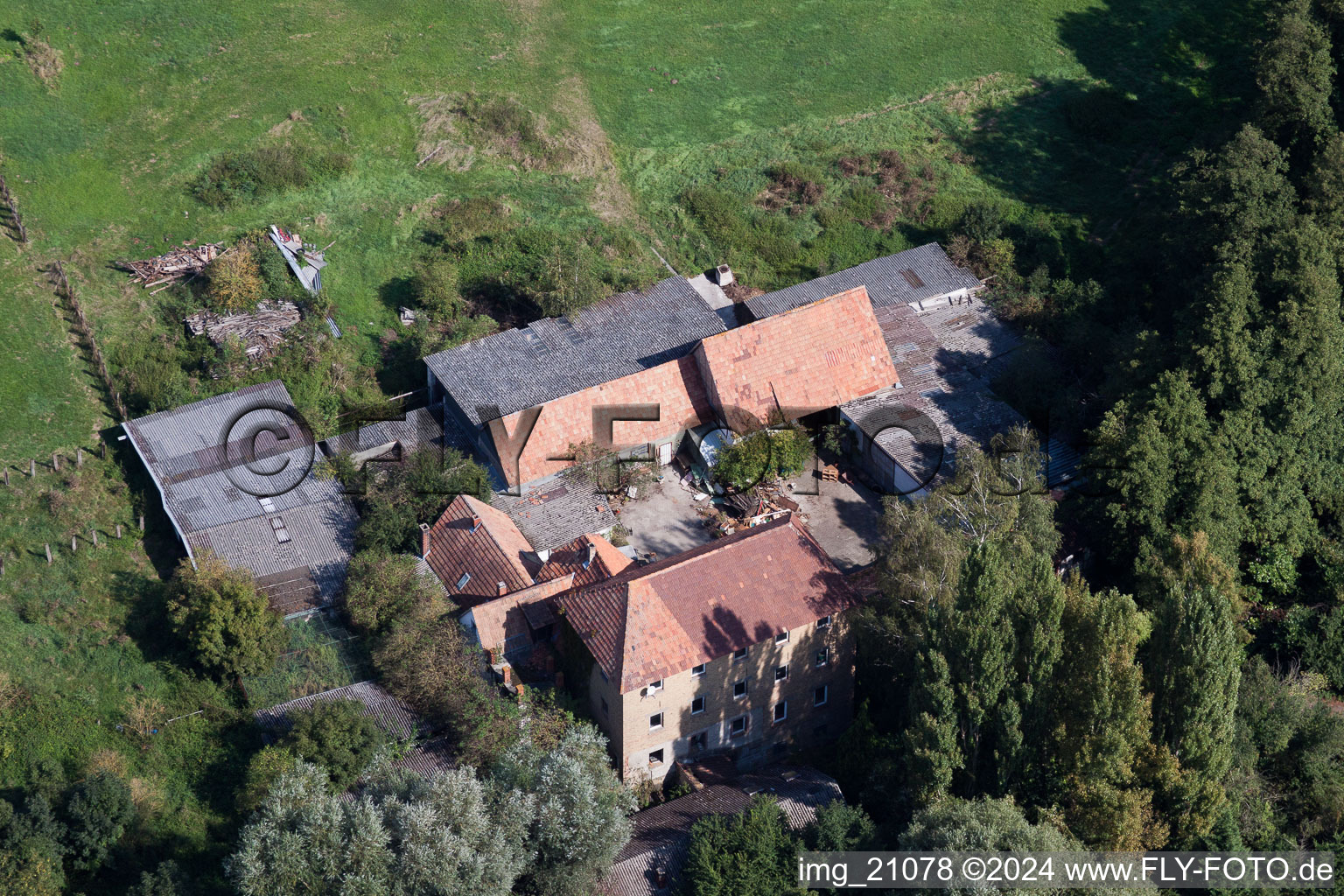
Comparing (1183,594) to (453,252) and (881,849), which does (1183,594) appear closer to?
(881,849)

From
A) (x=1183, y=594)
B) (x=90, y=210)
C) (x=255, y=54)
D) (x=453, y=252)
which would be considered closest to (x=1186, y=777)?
(x=1183, y=594)

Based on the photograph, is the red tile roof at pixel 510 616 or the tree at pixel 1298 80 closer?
the red tile roof at pixel 510 616

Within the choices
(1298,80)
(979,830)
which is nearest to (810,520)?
(979,830)

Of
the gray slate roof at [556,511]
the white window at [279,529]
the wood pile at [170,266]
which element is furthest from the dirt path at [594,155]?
the white window at [279,529]

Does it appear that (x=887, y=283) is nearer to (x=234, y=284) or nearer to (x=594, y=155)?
(x=594, y=155)

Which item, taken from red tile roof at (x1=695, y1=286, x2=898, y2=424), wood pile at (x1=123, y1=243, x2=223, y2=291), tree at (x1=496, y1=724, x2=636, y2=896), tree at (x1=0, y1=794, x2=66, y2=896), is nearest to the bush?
wood pile at (x1=123, y1=243, x2=223, y2=291)

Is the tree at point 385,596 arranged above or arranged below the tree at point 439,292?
below

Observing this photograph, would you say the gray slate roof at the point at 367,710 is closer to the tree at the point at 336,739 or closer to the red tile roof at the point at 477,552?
the tree at the point at 336,739
